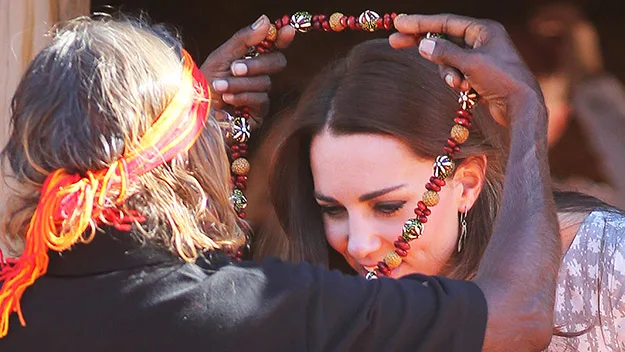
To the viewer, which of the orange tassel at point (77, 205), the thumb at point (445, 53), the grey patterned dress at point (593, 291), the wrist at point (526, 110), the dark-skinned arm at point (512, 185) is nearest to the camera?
the orange tassel at point (77, 205)

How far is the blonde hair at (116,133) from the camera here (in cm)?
184

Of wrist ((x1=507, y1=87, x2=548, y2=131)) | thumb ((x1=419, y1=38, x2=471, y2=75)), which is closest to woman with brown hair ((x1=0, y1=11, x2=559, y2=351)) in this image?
wrist ((x1=507, y1=87, x2=548, y2=131))

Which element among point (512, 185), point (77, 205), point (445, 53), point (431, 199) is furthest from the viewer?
point (431, 199)

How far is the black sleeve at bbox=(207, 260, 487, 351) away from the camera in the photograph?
1.83m

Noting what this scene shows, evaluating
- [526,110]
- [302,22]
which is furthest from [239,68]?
[526,110]

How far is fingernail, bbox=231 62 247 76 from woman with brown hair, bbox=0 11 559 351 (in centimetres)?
82

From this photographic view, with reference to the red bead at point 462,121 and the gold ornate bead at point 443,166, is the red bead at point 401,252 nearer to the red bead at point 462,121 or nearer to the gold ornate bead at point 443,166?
the gold ornate bead at point 443,166

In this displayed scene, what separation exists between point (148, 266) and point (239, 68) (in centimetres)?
100

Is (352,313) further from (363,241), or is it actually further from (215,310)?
(363,241)

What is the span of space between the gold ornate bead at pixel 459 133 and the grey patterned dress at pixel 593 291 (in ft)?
1.02

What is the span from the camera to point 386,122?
2.79 meters

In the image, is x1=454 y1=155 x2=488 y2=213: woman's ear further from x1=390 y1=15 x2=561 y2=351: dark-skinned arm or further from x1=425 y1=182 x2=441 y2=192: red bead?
x1=390 y1=15 x2=561 y2=351: dark-skinned arm

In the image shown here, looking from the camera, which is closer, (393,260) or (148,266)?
(148,266)

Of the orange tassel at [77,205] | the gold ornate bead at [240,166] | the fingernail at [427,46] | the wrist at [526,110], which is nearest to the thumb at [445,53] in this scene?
the fingernail at [427,46]
